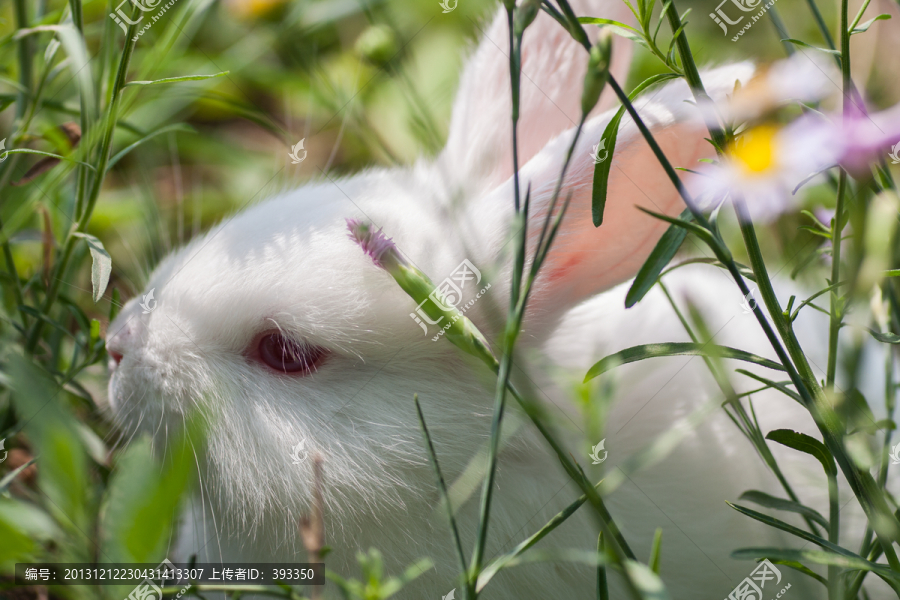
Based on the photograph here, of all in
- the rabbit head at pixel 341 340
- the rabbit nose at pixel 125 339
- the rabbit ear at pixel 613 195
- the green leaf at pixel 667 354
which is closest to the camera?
the green leaf at pixel 667 354

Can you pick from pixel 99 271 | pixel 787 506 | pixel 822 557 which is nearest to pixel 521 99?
pixel 99 271

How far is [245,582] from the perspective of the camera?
194cm

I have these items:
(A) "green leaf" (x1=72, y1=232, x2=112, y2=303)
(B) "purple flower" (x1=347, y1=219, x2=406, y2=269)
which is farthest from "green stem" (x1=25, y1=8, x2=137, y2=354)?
(B) "purple flower" (x1=347, y1=219, x2=406, y2=269)

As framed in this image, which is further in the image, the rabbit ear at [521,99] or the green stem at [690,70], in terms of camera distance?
the rabbit ear at [521,99]

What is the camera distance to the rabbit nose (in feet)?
6.49

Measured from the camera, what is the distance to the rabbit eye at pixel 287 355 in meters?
1.92

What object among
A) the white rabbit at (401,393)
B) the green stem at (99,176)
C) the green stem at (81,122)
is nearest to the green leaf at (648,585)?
the white rabbit at (401,393)

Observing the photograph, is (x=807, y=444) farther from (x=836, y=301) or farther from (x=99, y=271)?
(x=99, y=271)

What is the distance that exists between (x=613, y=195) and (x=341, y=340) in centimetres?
79

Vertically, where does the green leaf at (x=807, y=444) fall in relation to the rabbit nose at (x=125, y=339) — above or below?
below

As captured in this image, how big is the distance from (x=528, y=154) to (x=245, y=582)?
1568 millimetres

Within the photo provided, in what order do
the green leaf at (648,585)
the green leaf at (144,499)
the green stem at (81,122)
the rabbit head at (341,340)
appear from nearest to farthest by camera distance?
the green leaf at (144,499) < the green leaf at (648,585) < the green stem at (81,122) < the rabbit head at (341,340)

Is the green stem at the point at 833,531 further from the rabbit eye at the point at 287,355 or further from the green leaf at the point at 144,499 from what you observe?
the rabbit eye at the point at 287,355

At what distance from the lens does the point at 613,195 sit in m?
1.88
